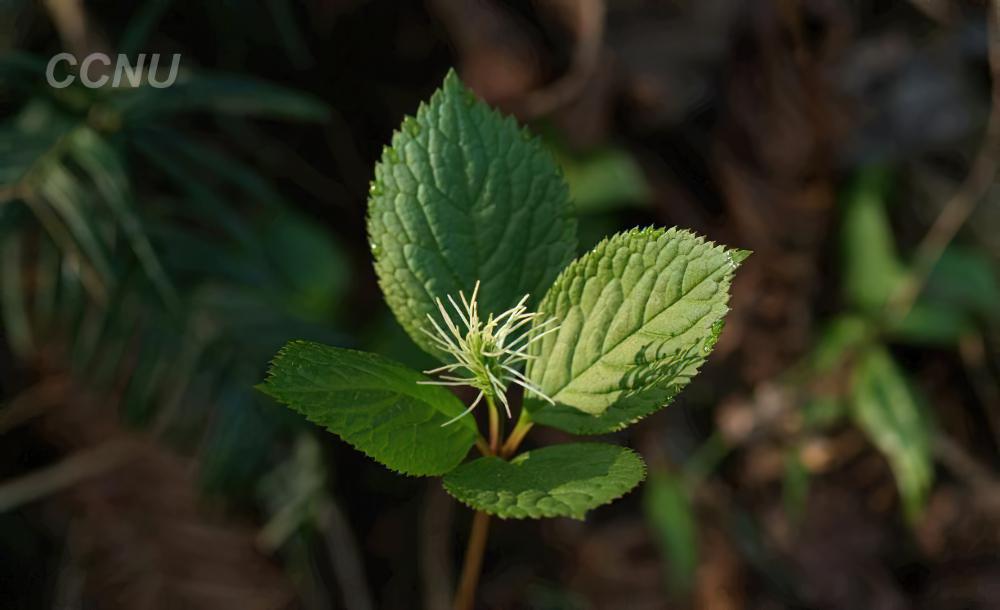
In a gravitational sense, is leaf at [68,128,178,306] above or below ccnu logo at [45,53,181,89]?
below

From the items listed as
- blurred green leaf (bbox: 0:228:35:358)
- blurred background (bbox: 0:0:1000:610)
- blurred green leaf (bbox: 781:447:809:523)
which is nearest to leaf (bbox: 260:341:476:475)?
blurred background (bbox: 0:0:1000:610)

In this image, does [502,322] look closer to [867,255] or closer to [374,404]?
[374,404]

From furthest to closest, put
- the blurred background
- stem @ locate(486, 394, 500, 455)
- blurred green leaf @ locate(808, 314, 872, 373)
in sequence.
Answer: blurred green leaf @ locate(808, 314, 872, 373) → the blurred background → stem @ locate(486, 394, 500, 455)

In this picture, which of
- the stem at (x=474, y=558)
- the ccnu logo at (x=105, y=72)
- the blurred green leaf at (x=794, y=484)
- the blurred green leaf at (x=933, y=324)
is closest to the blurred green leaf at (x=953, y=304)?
the blurred green leaf at (x=933, y=324)

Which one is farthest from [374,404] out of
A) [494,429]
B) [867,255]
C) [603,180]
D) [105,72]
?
[867,255]

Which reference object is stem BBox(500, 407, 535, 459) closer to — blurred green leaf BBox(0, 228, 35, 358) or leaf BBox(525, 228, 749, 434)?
leaf BBox(525, 228, 749, 434)

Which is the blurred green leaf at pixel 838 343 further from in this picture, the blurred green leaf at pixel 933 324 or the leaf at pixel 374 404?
the leaf at pixel 374 404
